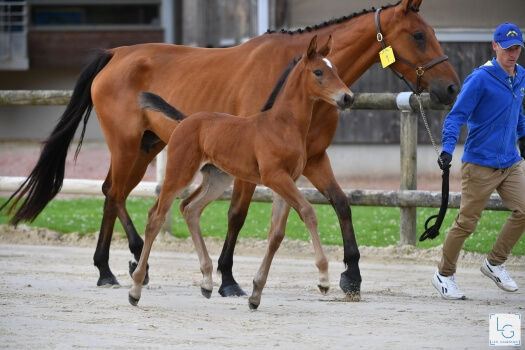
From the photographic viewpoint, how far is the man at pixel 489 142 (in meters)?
6.73

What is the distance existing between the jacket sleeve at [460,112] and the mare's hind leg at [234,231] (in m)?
1.52

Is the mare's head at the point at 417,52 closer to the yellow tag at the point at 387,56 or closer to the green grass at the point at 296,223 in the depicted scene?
the yellow tag at the point at 387,56

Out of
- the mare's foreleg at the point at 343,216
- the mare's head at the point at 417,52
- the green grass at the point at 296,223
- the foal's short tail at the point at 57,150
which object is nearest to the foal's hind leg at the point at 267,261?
the mare's foreleg at the point at 343,216

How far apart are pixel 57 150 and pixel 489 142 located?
154 inches

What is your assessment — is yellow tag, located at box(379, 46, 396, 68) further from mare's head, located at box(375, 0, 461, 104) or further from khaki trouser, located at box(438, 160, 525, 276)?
khaki trouser, located at box(438, 160, 525, 276)

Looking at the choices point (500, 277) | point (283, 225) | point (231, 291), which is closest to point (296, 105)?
point (283, 225)

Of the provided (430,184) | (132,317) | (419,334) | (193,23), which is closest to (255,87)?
(132,317)

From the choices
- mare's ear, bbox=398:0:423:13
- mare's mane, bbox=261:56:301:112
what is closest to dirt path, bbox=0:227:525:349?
mare's mane, bbox=261:56:301:112

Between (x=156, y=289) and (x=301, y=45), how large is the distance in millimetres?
2146

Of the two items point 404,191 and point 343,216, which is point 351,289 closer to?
point 343,216

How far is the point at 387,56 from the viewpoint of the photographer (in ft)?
23.4

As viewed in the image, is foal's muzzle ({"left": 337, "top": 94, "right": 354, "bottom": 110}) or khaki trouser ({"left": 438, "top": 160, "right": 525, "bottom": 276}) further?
khaki trouser ({"left": 438, "top": 160, "right": 525, "bottom": 276})

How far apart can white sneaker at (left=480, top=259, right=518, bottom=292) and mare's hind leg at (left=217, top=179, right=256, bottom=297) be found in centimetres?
178

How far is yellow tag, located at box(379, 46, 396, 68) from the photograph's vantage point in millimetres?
7118
